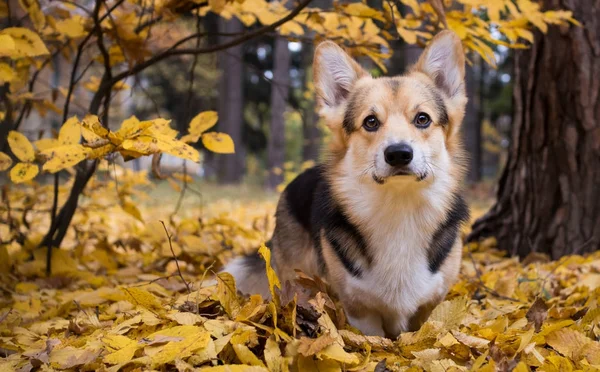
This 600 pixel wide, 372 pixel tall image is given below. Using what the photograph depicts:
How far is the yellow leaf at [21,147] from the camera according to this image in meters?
2.25

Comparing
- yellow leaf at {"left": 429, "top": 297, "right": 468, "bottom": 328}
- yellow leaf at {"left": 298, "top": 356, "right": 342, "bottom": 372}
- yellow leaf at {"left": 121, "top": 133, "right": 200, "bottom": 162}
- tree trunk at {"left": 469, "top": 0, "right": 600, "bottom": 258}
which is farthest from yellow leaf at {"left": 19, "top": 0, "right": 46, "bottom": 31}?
tree trunk at {"left": 469, "top": 0, "right": 600, "bottom": 258}

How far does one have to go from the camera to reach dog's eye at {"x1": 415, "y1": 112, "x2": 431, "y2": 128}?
252 cm

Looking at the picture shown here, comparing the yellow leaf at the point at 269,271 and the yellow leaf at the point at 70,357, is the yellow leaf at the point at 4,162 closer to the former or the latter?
the yellow leaf at the point at 70,357

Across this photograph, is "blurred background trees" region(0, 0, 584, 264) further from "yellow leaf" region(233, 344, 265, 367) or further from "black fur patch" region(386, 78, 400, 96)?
"yellow leaf" region(233, 344, 265, 367)

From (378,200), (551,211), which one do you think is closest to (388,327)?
(378,200)

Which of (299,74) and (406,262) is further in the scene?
(299,74)

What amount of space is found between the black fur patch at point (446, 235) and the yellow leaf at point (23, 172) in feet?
5.28

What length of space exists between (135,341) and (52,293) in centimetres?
138

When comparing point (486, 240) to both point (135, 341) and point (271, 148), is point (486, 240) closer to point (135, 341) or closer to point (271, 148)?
point (135, 341)

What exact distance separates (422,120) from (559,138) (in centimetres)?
194

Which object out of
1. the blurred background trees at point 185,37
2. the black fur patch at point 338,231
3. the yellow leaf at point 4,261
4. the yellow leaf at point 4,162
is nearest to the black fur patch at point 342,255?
the black fur patch at point 338,231

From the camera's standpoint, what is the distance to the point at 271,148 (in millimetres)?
14516

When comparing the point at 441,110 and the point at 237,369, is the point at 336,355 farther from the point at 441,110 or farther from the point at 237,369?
the point at 441,110

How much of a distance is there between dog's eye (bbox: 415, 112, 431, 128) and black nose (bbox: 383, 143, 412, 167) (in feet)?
0.91
